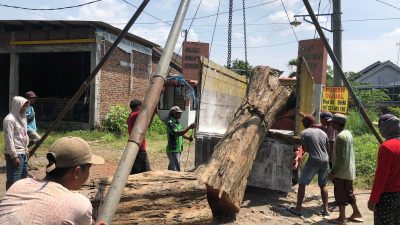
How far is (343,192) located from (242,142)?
5.44 ft

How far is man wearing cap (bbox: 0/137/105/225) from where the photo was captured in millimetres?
1840

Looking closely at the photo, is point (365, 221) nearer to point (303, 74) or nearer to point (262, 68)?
point (303, 74)

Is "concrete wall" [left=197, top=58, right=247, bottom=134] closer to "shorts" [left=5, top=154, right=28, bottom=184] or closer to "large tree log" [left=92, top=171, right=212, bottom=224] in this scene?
"large tree log" [left=92, top=171, right=212, bottom=224]

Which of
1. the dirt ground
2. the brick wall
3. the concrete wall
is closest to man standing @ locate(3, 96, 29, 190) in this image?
the dirt ground

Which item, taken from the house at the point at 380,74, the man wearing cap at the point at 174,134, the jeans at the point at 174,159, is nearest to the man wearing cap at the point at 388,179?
the man wearing cap at the point at 174,134

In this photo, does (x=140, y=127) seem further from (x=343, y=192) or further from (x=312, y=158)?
(x=343, y=192)

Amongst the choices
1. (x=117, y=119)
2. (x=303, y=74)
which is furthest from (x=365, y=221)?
(x=117, y=119)

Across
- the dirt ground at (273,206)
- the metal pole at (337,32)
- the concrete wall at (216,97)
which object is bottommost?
the dirt ground at (273,206)

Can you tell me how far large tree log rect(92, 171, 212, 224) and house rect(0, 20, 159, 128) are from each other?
11.2m

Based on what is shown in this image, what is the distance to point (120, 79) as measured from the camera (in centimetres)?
1680

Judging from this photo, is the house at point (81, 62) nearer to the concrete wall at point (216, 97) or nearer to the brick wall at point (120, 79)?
the brick wall at point (120, 79)

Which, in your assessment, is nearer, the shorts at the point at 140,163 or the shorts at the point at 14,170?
the shorts at the point at 14,170

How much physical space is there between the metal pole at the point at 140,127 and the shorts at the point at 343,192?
11.7 feet

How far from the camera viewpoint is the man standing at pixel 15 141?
520 centimetres
